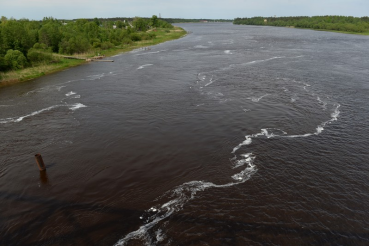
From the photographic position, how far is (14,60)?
76.2m

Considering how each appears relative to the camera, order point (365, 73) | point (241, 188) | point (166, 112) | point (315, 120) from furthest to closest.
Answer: point (365, 73), point (166, 112), point (315, 120), point (241, 188)

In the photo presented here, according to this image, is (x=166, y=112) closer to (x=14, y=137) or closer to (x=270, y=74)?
(x=14, y=137)

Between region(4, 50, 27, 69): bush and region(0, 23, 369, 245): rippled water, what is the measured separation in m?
20.5

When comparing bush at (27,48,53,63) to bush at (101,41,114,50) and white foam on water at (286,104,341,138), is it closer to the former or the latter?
bush at (101,41,114,50)

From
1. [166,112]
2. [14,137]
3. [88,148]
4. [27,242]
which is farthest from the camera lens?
[166,112]

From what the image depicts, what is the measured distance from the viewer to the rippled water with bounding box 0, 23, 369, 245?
21328mm

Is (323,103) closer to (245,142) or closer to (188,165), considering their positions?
(245,142)

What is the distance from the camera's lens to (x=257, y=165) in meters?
29.5

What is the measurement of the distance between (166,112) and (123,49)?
97.9 m

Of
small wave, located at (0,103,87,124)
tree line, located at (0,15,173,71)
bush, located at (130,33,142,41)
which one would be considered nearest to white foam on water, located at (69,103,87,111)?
small wave, located at (0,103,87,124)

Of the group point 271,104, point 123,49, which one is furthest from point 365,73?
point 123,49

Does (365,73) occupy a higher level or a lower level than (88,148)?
higher

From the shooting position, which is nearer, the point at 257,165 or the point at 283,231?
the point at 283,231

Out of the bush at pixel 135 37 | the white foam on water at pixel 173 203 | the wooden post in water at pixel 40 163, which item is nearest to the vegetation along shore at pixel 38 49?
the bush at pixel 135 37
